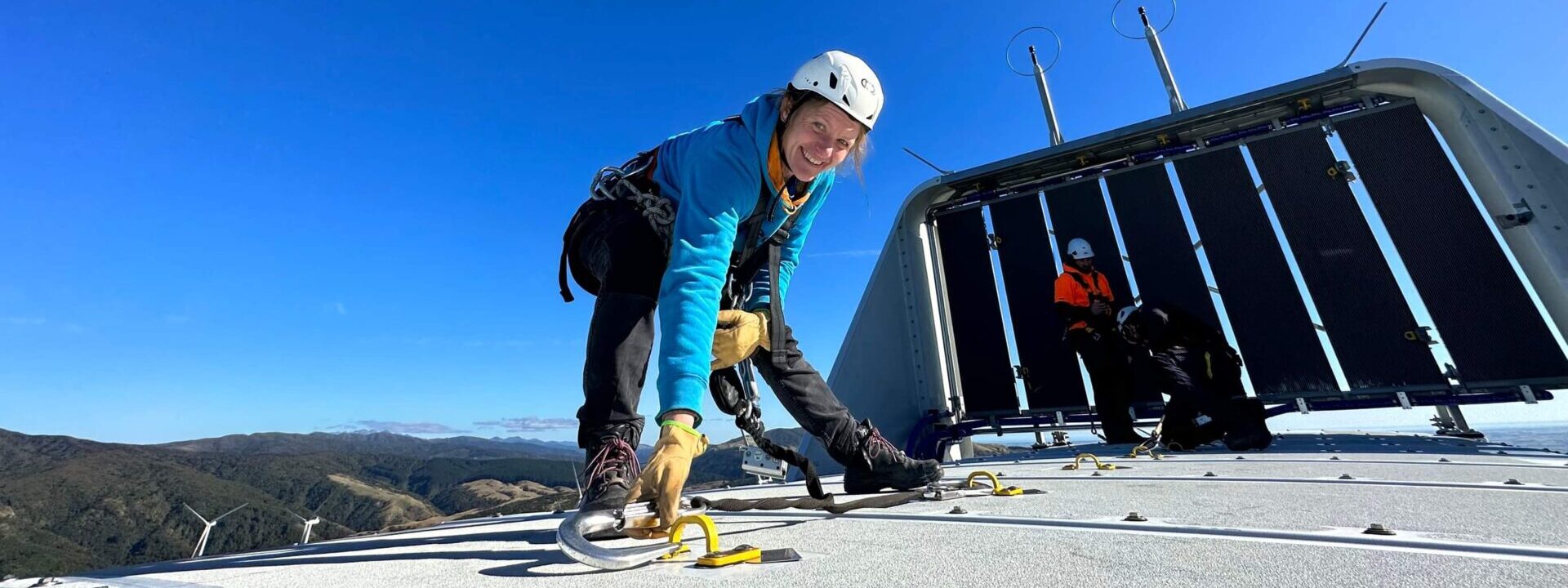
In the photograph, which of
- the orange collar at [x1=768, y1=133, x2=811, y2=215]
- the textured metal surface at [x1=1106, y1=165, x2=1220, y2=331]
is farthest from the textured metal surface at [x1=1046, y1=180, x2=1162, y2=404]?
the orange collar at [x1=768, y1=133, x2=811, y2=215]

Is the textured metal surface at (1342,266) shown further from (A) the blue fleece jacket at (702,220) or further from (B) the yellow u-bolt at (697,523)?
(B) the yellow u-bolt at (697,523)

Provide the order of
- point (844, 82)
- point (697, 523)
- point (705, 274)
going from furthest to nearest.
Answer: point (844, 82), point (705, 274), point (697, 523)

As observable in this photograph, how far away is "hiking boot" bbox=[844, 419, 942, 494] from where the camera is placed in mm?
2281

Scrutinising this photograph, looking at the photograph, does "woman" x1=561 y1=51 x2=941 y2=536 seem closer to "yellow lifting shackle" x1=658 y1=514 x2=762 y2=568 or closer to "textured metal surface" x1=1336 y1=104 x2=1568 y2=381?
"yellow lifting shackle" x1=658 y1=514 x2=762 y2=568

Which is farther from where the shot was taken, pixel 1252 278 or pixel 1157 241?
pixel 1157 241

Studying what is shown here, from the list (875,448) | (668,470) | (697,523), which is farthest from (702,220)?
(875,448)

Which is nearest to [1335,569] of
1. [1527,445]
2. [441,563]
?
[441,563]

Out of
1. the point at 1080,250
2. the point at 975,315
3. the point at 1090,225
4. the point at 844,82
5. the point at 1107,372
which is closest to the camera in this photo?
the point at 844,82

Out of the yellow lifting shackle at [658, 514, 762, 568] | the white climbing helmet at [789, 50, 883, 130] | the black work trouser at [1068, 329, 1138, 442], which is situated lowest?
the yellow lifting shackle at [658, 514, 762, 568]

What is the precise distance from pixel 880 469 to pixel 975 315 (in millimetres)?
4990

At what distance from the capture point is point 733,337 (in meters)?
1.98

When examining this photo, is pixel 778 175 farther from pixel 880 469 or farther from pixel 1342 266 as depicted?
pixel 1342 266

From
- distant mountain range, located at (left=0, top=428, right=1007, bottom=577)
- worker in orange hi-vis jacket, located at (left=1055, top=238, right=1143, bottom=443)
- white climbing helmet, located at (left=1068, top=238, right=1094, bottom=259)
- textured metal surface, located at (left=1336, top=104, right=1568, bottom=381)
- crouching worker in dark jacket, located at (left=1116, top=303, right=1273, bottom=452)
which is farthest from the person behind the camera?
distant mountain range, located at (left=0, top=428, right=1007, bottom=577)

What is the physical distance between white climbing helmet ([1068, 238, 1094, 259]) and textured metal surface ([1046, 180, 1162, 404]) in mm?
288
